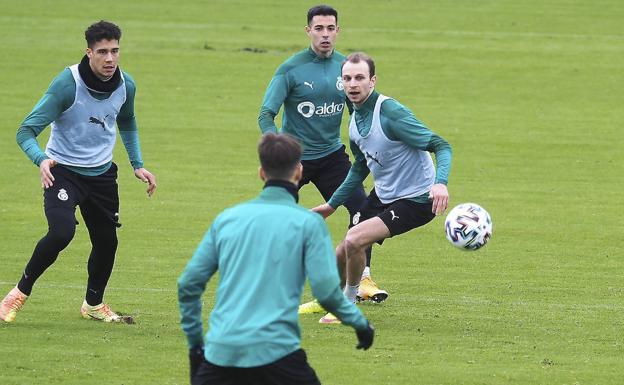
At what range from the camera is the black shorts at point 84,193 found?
33.0 feet

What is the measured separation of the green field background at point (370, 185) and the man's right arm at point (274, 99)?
5.60 ft

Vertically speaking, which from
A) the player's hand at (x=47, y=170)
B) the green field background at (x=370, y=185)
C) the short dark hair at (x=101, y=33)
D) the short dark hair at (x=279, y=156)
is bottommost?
the green field background at (x=370, y=185)

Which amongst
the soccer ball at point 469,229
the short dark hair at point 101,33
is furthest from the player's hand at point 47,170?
the soccer ball at point 469,229

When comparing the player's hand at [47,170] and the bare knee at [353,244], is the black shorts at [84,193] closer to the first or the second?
the player's hand at [47,170]

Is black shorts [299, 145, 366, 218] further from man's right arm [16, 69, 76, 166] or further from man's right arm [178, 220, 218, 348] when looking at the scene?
man's right arm [178, 220, 218, 348]

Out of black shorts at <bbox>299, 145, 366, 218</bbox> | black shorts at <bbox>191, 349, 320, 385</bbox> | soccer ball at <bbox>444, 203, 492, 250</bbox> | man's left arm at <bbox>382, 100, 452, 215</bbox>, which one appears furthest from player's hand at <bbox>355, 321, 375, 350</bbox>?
black shorts at <bbox>299, 145, 366, 218</bbox>

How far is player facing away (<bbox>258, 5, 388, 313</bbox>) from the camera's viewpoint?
11.9 meters

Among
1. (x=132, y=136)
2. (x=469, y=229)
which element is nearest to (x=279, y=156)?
(x=469, y=229)

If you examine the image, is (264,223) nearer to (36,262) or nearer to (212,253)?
(212,253)

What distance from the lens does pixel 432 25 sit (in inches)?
1358

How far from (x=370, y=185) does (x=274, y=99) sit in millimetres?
6797

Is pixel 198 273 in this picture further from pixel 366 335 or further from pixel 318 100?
pixel 318 100

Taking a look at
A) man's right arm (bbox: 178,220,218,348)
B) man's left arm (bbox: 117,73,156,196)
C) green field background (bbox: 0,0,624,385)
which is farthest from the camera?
man's left arm (bbox: 117,73,156,196)

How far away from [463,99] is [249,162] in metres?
7.26
